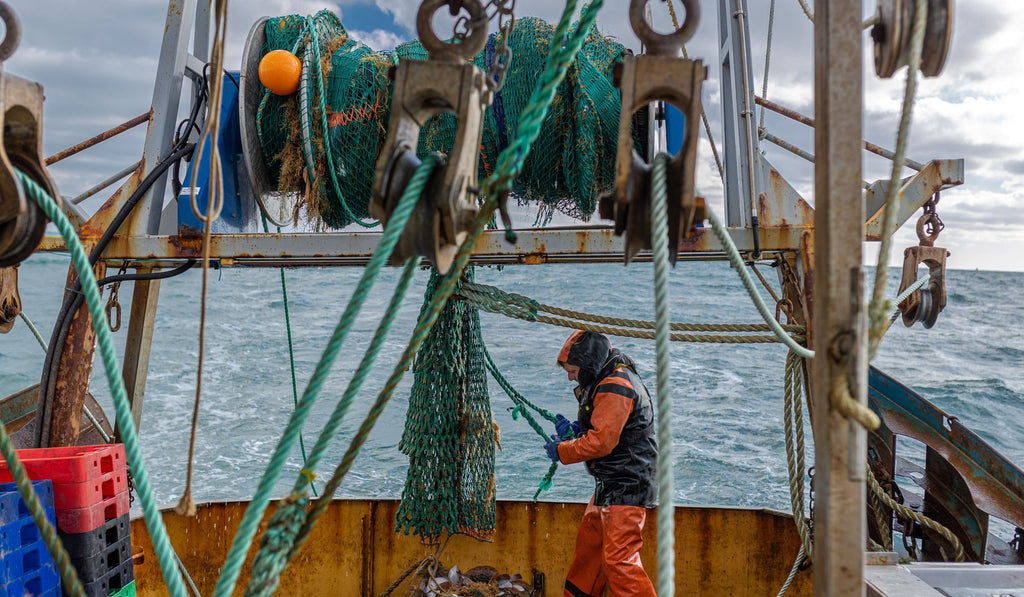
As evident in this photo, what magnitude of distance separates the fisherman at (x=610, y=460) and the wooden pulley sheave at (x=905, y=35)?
2588 millimetres

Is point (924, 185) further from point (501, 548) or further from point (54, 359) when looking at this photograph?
point (54, 359)

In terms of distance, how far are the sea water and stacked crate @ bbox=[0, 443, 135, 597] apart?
9.52 ft

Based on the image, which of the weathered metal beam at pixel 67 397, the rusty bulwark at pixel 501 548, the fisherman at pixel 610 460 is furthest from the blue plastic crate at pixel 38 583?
the fisherman at pixel 610 460

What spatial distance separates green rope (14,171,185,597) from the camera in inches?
50.5

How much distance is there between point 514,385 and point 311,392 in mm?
13597

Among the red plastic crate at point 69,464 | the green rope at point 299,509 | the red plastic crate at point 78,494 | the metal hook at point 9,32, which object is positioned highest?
the metal hook at point 9,32

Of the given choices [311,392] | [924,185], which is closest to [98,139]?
[311,392]

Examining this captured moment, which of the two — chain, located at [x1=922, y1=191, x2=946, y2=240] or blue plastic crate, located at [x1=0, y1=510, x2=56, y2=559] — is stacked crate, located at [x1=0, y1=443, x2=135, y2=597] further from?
chain, located at [x1=922, y1=191, x2=946, y2=240]

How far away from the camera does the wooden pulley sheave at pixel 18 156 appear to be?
131 centimetres

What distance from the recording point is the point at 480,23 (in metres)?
1.50

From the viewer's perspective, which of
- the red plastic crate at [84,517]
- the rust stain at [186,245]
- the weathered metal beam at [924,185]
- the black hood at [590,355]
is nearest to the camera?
the red plastic crate at [84,517]

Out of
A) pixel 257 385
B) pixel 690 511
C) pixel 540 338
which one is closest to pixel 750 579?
pixel 690 511

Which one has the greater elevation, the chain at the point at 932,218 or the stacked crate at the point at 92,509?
the chain at the point at 932,218

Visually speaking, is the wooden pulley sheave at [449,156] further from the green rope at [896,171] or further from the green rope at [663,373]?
the green rope at [896,171]
